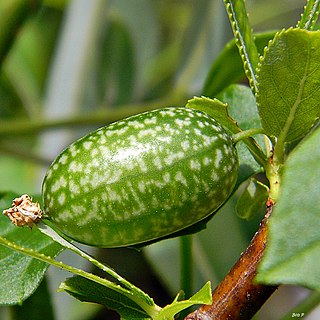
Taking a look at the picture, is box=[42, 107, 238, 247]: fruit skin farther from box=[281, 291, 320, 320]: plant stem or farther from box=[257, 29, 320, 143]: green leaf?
box=[281, 291, 320, 320]: plant stem

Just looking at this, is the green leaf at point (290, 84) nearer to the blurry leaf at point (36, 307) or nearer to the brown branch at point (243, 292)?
the brown branch at point (243, 292)

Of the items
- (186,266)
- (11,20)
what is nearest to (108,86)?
(11,20)

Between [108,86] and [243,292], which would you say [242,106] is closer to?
[243,292]

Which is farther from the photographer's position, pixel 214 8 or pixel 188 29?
pixel 188 29

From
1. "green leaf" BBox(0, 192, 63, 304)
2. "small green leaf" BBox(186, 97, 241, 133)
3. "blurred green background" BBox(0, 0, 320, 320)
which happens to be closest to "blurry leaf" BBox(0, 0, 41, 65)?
"blurred green background" BBox(0, 0, 320, 320)

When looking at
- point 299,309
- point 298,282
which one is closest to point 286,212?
point 298,282

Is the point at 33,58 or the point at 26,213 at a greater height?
the point at 26,213

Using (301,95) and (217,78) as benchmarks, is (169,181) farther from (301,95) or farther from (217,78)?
(217,78)
